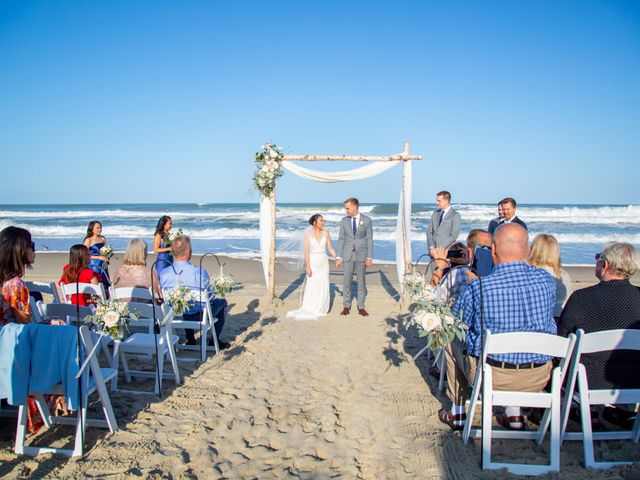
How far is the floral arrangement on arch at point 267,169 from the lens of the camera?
296 inches

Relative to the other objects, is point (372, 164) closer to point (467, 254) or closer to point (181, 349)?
point (467, 254)

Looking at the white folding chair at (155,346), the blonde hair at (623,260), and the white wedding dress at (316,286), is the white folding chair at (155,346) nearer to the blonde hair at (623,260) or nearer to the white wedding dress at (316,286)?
the white wedding dress at (316,286)

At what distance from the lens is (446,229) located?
272 inches

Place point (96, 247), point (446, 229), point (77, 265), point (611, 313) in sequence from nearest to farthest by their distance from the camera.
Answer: point (611, 313), point (77, 265), point (96, 247), point (446, 229)

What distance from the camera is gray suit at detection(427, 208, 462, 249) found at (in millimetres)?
6891

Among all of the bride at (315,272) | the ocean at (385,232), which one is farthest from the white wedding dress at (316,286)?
the ocean at (385,232)

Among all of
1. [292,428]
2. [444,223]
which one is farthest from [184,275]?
[444,223]

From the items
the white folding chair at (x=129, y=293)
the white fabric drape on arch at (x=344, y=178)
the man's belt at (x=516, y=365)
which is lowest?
the man's belt at (x=516, y=365)

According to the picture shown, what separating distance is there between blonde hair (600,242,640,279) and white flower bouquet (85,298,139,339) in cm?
377

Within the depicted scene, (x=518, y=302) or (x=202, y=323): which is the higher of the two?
(x=518, y=302)

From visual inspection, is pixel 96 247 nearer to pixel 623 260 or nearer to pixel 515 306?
pixel 515 306

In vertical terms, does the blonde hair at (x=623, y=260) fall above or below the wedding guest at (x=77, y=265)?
above

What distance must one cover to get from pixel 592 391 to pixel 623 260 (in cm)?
99

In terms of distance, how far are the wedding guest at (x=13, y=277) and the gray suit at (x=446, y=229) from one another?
556 cm
